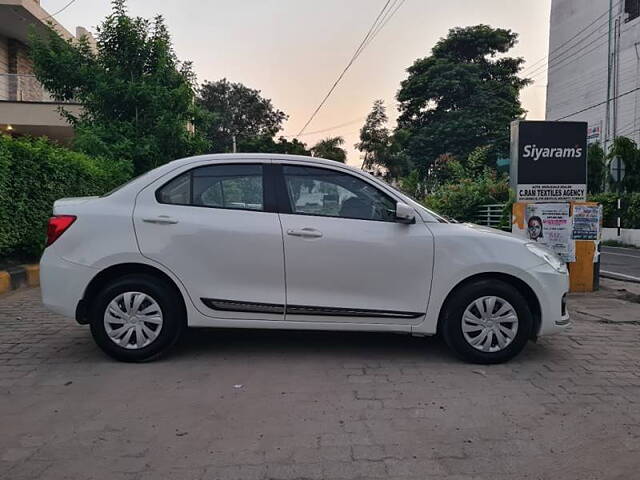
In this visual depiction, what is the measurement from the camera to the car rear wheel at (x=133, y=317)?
14.4 feet

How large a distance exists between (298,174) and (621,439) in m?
2.97

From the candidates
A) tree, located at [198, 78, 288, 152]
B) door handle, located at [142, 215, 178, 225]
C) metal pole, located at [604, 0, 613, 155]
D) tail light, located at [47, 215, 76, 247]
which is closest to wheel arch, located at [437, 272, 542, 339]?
door handle, located at [142, 215, 178, 225]

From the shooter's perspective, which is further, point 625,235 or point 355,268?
point 625,235

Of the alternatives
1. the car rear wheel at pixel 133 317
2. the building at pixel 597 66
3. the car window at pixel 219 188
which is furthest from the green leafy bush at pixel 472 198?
the building at pixel 597 66

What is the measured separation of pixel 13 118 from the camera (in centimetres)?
1711


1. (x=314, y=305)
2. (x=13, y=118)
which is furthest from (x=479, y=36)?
(x=314, y=305)

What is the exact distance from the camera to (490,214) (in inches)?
487

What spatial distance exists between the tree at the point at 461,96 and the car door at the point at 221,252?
3514 centimetres

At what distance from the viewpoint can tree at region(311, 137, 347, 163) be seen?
4183cm

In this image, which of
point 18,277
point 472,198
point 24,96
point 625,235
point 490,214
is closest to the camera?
point 18,277

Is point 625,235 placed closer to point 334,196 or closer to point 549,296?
point 549,296

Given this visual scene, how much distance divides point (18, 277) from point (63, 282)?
13.5ft

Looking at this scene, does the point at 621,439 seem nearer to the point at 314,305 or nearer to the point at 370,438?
the point at 370,438

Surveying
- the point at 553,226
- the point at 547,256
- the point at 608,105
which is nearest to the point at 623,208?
the point at 608,105
